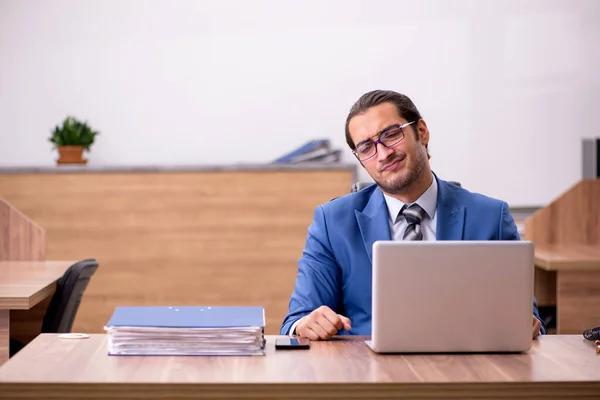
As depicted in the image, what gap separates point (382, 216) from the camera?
94.2 inches

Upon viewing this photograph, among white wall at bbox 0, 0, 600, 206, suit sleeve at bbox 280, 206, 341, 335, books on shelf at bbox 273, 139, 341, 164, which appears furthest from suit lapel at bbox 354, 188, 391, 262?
white wall at bbox 0, 0, 600, 206

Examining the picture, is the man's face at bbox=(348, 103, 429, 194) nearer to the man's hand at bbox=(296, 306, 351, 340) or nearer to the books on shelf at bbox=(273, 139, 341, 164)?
the man's hand at bbox=(296, 306, 351, 340)

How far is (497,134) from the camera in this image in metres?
5.34

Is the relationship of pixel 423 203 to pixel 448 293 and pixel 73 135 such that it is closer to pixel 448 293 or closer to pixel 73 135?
pixel 448 293

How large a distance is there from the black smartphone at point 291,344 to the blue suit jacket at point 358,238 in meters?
0.35

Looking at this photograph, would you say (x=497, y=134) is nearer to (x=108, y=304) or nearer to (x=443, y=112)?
(x=443, y=112)

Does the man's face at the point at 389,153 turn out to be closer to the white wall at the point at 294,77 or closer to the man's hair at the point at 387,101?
the man's hair at the point at 387,101

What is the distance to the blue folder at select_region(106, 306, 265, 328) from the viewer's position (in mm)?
1814

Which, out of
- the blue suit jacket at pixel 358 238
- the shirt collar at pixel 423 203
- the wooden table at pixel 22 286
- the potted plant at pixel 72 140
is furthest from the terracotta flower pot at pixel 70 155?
the shirt collar at pixel 423 203

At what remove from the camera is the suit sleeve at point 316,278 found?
91.6 inches

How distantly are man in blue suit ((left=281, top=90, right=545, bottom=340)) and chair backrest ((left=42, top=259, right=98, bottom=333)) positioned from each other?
1.01 meters

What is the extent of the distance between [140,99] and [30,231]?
175 centimetres

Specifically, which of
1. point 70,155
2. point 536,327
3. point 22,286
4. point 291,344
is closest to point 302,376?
point 291,344

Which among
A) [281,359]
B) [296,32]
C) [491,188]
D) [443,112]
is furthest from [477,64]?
[281,359]
